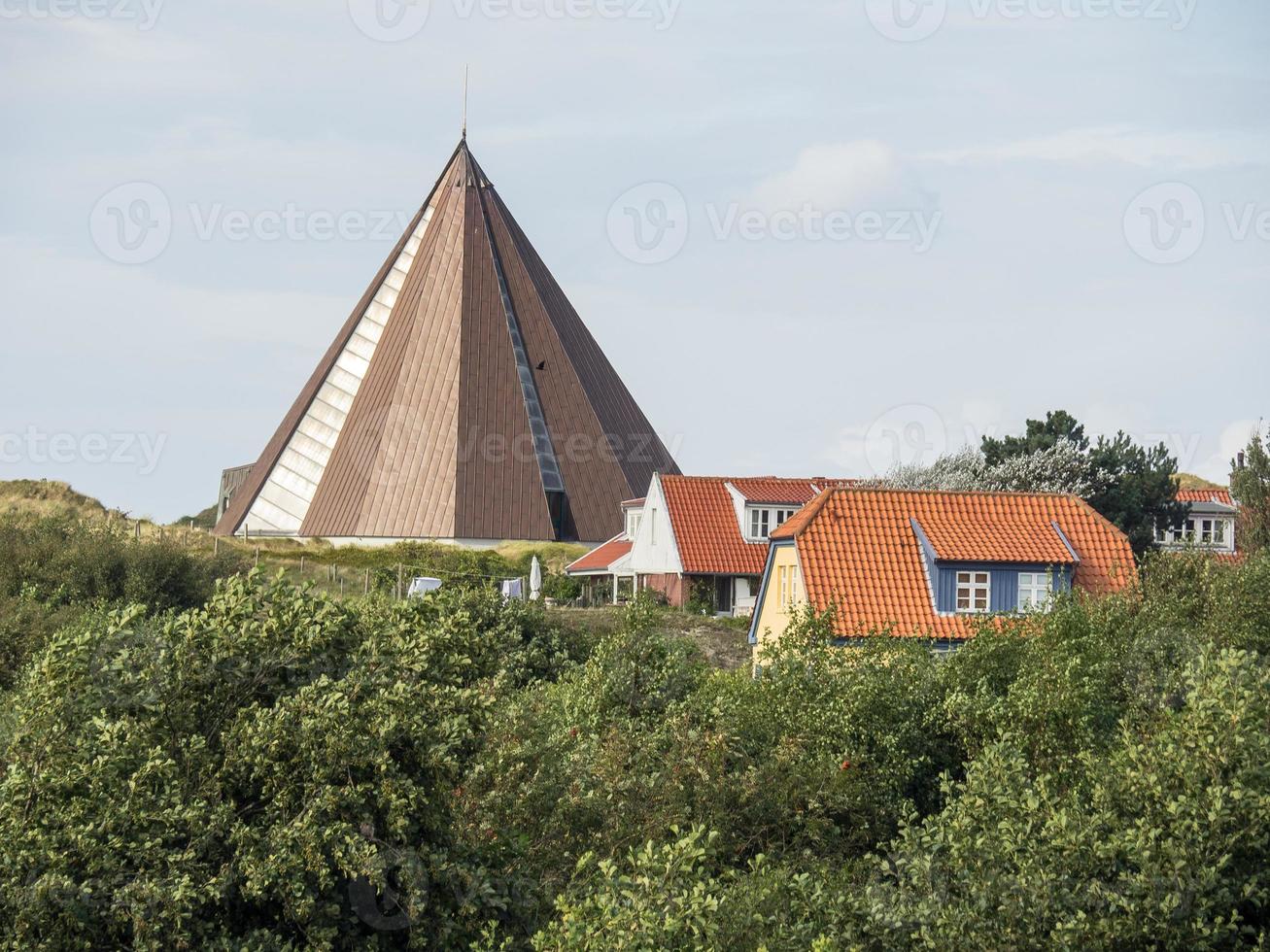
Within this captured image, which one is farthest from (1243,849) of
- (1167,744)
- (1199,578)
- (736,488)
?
(736,488)

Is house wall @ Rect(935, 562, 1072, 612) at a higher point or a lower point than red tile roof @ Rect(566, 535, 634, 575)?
lower

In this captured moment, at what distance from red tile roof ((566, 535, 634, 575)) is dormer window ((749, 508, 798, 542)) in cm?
920

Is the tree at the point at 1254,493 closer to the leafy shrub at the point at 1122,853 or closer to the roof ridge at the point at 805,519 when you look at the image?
the roof ridge at the point at 805,519

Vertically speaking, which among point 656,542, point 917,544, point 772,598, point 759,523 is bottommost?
point 772,598

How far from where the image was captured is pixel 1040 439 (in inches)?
2106

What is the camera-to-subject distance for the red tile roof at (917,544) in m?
27.4

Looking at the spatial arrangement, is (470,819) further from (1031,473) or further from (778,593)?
(1031,473)

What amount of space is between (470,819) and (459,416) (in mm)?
55362

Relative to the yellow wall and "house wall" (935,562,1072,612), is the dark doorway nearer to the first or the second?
the yellow wall

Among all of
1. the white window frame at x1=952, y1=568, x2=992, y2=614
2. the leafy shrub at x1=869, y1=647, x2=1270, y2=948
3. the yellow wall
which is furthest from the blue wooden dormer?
the leafy shrub at x1=869, y1=647, x2=1270, y2=948

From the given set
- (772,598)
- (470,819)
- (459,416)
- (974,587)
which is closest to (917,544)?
(974,587)

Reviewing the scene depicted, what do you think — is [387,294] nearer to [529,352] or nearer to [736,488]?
[529,352]

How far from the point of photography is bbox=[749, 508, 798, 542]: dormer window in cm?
4381

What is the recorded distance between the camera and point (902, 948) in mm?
11109
